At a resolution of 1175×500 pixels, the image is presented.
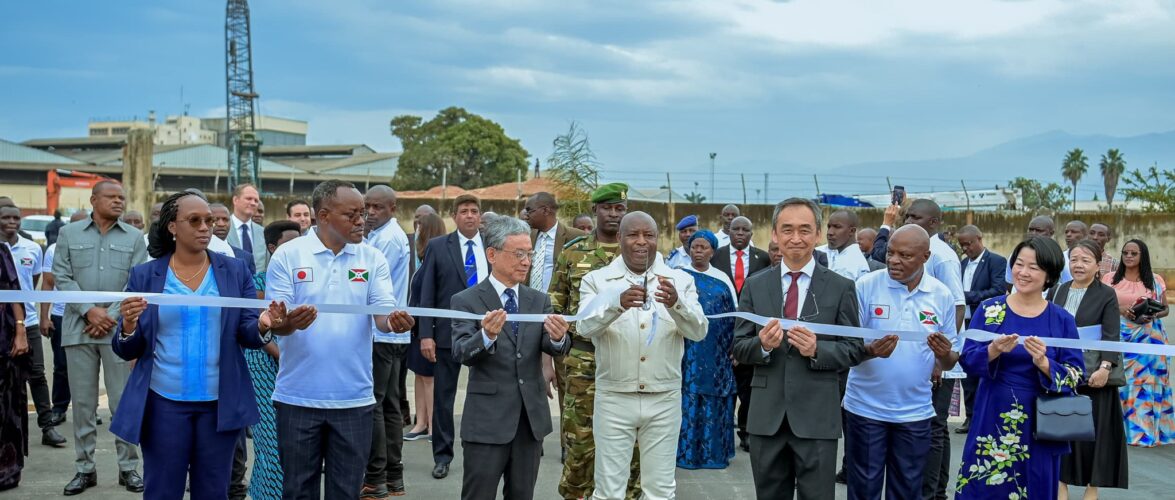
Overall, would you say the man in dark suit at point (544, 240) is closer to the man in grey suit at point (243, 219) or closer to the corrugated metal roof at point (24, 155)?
the man in grey suit at point (243, 219)

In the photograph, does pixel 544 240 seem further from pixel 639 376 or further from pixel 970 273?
pixel 970 273

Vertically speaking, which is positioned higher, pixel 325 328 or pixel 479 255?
pixel 479 255

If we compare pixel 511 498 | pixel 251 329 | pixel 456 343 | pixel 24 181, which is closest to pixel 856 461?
pixel 511 498

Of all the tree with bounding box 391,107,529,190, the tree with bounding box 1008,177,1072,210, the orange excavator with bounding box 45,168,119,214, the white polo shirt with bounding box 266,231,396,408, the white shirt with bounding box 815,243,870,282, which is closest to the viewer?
the white polo shirt with bounding box 266,231,396,408

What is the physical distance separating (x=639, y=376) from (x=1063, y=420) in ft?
7.37

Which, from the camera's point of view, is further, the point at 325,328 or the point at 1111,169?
the point at 1111,169

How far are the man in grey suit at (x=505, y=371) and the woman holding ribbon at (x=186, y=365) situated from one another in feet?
3.16

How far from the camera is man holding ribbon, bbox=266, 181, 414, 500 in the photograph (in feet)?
15.9

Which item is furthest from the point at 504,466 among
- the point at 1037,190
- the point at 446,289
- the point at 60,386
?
the point at 1037,190

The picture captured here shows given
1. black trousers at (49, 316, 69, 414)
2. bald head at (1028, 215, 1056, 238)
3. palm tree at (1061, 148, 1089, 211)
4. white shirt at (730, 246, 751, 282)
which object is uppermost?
palm tree at (1061, 148, 1089, 211)

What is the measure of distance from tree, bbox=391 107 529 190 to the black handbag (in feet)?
149

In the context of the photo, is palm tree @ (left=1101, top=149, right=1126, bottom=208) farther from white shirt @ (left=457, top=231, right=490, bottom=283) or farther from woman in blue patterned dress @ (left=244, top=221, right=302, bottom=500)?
woman in blue patterned dress @ (left=244, top=221, right=302, bottom=500)

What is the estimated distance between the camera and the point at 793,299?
5090 millimetres

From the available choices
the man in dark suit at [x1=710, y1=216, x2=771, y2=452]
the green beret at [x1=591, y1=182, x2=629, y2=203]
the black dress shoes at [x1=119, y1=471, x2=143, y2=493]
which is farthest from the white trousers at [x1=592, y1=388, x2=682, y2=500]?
the man in dark suit at [x1=710, y1=216, x2=771, y2=452]
